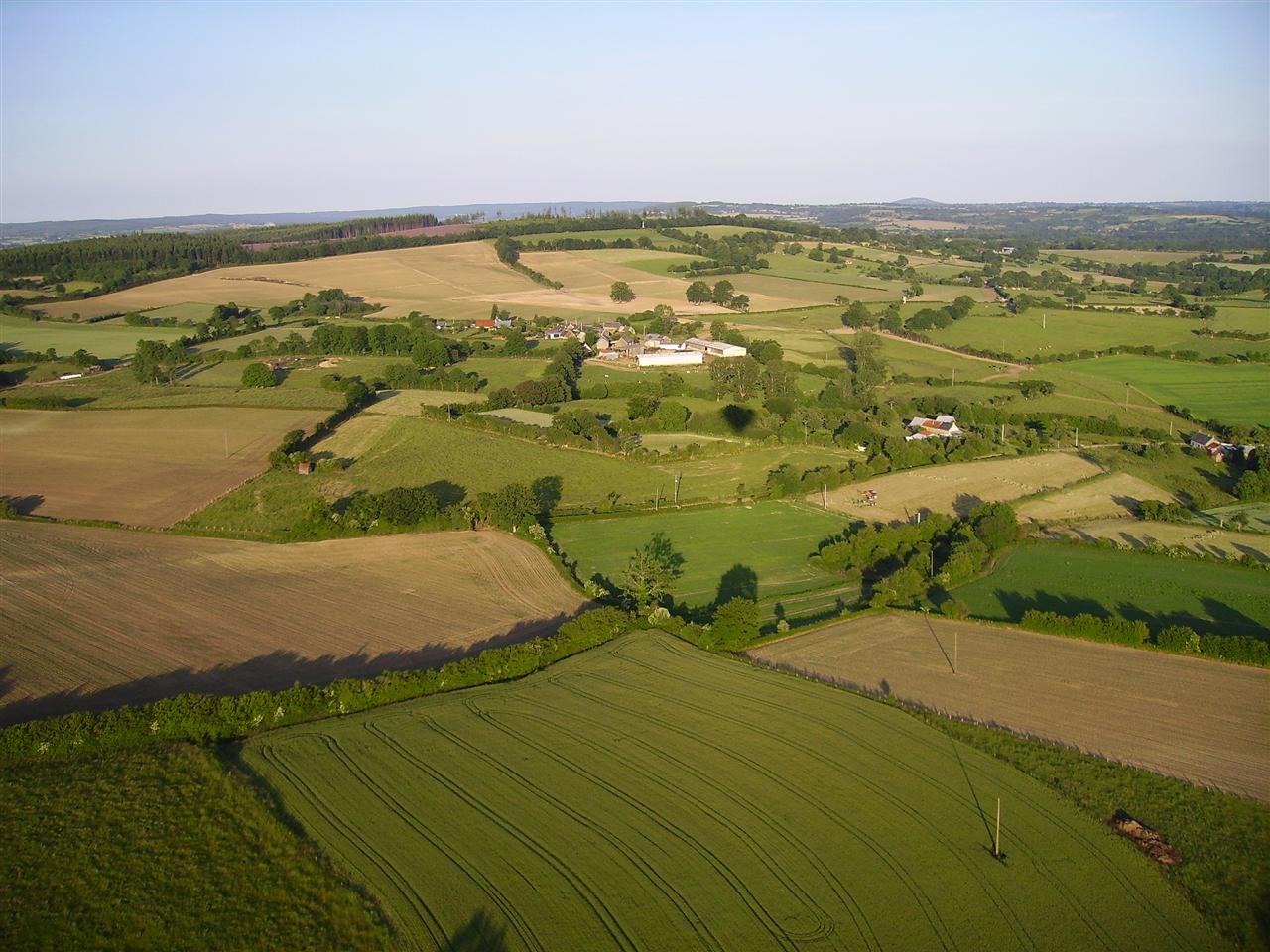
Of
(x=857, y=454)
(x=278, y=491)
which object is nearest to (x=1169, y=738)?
(x=857, y=454)

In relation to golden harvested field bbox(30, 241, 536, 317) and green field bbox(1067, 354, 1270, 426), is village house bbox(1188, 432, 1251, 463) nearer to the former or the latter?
green field bbox(1067, 354, 1270, 426)

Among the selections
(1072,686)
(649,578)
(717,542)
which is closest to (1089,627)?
(1072,686)

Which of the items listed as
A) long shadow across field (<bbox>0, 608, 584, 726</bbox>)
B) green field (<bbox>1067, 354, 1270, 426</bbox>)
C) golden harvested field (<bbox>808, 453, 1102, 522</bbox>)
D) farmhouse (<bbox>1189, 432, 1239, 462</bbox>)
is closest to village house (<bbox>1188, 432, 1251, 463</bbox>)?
farmhouse (<bbox>1189, 432, 1239, 462</bbox>)

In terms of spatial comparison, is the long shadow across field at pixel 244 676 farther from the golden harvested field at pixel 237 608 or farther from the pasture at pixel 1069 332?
the pasture at pixel 1069 332

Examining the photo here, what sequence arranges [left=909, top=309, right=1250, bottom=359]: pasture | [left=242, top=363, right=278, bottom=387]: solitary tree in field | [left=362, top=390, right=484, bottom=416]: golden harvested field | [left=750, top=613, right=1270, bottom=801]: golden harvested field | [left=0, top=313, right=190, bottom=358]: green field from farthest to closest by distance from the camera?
[left=909, top=309, right=1250, bottom=359]: pasture
[left=0, top=313, right=190, bottom=358]: green field
[left=242, top=363, right=278, bottom=387]: solitary tree in field
[left=362, top=390, right=484, bottom=416]: golden harvested field
[left=750, top=613, right=1270, bottom=801]: golden harvested field

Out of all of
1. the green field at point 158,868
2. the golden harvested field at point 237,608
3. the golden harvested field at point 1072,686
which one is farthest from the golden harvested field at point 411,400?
the green field at point 158,868

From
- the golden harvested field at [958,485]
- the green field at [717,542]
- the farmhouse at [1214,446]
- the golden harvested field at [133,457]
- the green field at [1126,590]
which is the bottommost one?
the green field at [717,542]

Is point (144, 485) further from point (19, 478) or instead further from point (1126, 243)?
point (1126, 243)
